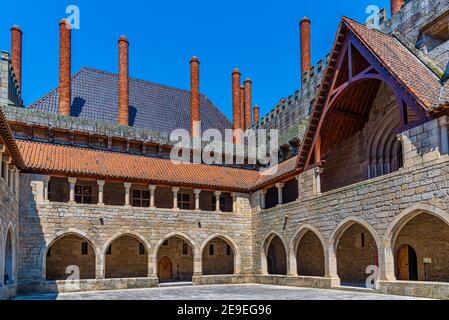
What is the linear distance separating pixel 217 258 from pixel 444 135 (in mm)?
14421

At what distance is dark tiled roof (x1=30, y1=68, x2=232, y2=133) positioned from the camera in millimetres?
25000

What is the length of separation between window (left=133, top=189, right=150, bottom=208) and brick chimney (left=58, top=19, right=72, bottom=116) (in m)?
5.59

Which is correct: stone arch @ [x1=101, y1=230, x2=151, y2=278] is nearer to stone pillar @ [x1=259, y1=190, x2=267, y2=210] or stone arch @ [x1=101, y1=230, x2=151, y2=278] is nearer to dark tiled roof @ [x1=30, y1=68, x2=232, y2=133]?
stone pillar @ [x1=259, y1=190, x2=267, y2=210]

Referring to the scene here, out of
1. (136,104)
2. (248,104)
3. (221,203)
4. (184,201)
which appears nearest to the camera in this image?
(184,201)

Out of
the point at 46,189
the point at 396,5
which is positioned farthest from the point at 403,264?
the point at 46,189

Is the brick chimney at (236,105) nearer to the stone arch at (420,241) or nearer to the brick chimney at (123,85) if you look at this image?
the brick chimney at (123,85)

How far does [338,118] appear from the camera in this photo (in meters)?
17.4

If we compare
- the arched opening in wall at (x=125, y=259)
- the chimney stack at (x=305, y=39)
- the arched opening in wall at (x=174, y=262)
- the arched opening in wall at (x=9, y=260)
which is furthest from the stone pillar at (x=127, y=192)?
the chimney stack at (x=305, y=39)

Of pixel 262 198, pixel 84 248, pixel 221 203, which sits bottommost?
pixel 84 248

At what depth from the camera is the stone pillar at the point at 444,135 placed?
37.6 feet

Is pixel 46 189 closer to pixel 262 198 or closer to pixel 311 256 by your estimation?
pixel 262 198

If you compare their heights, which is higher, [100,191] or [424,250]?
[100,191]

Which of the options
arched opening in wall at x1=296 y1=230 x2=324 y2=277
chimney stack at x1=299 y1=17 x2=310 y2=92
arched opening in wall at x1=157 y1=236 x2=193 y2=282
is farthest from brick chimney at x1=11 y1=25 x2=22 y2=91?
arched opening in wall at x1=296 y1=230 x2=324 y2=277

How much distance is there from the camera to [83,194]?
19.2 meters
